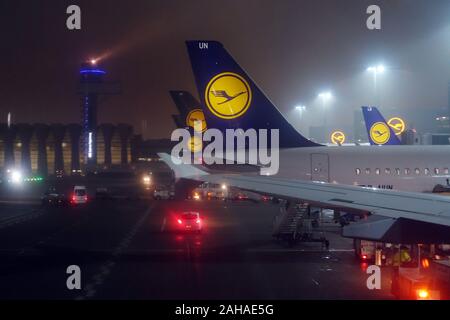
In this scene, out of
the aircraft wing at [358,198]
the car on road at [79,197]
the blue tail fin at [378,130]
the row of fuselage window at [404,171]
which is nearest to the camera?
the aircraft wing at [358,198]

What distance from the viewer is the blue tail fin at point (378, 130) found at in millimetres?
69600

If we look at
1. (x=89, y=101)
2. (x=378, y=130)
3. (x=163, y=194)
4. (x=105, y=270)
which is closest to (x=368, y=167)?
(x=105, y=270)

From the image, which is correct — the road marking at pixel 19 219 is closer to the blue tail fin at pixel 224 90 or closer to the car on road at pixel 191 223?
the car on road at pixel 191 223

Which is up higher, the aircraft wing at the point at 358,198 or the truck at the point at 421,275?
the aircraft wing at the point at 358,198

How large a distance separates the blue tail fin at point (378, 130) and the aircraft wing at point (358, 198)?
53986 millimetres

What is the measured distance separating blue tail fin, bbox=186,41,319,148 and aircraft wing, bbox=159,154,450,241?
48.7 feet

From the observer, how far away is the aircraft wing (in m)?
14.7

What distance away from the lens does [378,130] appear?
7150 cm

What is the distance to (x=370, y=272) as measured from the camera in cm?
2831

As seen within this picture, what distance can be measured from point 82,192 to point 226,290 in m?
60.8

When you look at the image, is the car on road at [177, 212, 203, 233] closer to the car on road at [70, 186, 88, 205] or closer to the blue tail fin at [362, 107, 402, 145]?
the blue tail fin at [362, 107, 402, 145]

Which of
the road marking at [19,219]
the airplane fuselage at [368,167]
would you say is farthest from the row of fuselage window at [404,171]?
the road marking at [19,219]

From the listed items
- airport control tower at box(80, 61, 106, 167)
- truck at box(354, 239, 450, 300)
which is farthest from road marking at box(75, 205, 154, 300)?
airport control tower at box(80, 61, 106, 167)
